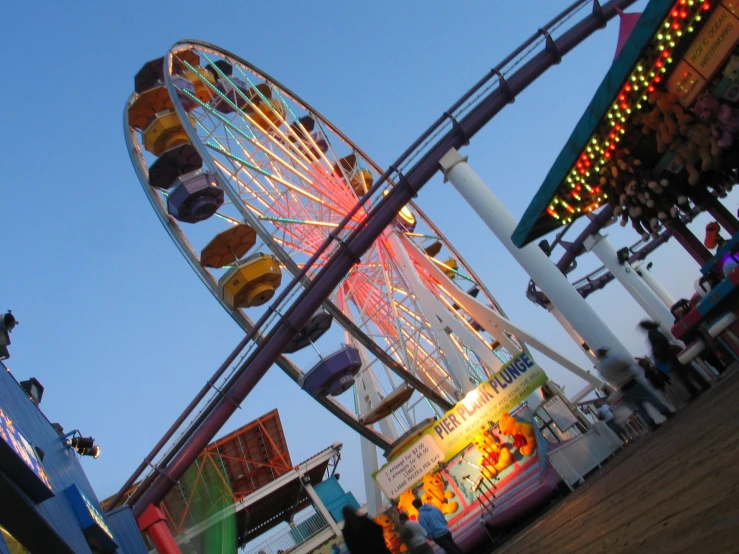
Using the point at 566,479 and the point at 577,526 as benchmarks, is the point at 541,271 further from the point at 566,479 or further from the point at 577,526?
the point at 577,526

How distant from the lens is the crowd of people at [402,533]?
5910 millimetres

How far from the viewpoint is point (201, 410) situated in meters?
16.9

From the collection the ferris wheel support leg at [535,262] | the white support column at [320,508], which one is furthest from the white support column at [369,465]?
the white support column at [320,508]

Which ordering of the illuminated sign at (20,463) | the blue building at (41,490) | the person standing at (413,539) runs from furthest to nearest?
the person standing at (413,539)
the blue building at (41,490)
the illuminated sign at (20,463)

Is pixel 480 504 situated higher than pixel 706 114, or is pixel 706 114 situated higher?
pixel 706 114

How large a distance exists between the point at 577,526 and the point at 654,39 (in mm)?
5927

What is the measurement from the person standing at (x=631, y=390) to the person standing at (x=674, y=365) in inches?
20.3

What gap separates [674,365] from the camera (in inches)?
387

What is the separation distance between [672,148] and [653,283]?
63.3 feet

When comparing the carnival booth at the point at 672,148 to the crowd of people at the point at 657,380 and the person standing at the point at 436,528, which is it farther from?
the person standing at the point at 436,528

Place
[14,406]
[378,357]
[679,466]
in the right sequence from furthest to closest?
[378,357] → [14,406] → [679,466]

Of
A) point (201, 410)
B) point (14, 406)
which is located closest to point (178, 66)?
point (201, 410)

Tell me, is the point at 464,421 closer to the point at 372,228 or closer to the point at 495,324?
the point at 495,324

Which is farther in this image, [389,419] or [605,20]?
[389,419]
